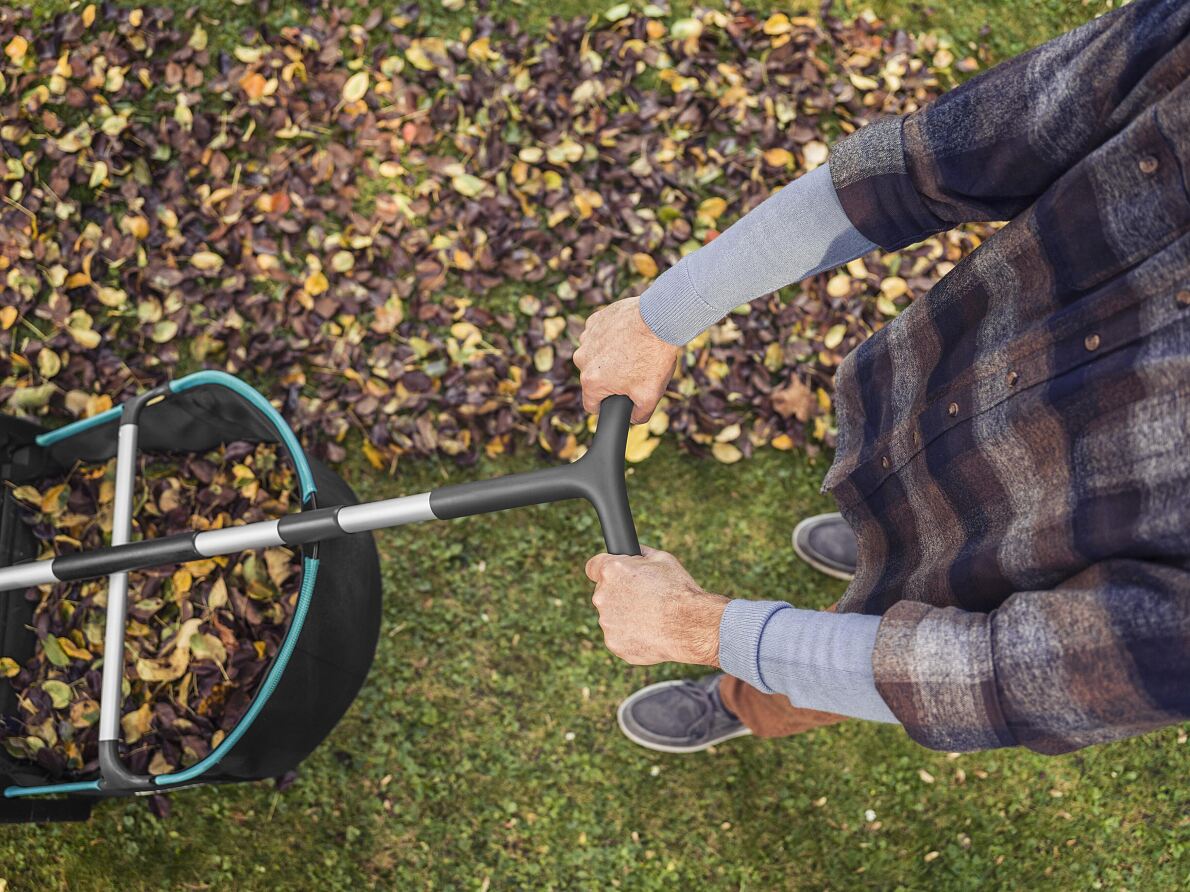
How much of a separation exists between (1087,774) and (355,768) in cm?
212

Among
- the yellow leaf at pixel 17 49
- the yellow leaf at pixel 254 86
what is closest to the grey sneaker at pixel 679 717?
the yellow leaf at pixel 254 86

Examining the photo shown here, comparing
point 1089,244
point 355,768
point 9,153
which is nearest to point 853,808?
point 355,768

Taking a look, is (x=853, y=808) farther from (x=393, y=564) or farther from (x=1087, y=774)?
(x=393, y=564)

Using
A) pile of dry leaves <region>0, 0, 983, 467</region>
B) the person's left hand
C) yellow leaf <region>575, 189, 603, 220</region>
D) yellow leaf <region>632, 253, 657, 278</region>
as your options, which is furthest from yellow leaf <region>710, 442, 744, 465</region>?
the person's left hand

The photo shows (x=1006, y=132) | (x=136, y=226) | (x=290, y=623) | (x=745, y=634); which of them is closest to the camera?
(x=1006, y=132)

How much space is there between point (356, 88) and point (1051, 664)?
2.60 m

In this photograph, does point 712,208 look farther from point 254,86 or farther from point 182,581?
point 182,581

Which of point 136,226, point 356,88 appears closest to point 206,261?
point 136,226

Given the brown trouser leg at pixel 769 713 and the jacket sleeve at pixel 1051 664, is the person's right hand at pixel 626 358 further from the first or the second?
the brown trouser leg at pixel 769 713

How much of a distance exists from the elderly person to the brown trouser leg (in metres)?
0.49

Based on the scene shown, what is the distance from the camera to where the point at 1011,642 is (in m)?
1.01

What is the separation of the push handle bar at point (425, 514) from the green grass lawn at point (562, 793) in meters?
0.81

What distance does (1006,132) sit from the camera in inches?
43.2

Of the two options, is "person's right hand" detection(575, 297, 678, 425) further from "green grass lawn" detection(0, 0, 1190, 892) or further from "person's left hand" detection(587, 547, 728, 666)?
"green grass lawn" detection(0, 0, 1190, 892)
